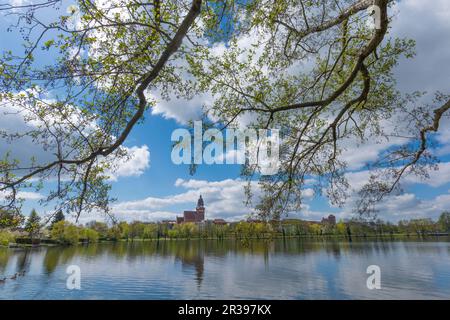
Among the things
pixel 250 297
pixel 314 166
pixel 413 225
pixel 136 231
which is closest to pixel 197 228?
pixel 136 231

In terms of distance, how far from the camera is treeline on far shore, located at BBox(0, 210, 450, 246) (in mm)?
6048

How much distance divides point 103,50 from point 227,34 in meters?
2.97

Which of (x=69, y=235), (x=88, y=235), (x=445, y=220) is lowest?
(x=88, y=235)

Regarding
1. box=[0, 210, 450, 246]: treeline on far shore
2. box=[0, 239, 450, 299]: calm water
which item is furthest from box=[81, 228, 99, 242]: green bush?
box=[0, 239, 450, 299]: calm water

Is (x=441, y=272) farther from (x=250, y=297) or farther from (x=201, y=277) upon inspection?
(x=201, y=277)

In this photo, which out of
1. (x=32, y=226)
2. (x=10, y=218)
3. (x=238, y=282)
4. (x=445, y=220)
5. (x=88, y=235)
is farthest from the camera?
(x=445, y=220)

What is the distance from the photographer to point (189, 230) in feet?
A: 379

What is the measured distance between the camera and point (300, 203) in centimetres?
760

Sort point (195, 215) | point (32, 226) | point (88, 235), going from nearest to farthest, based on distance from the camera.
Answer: point (32, 226) < point (88, 235) < point (195, 215)

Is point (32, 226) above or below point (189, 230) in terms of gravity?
above

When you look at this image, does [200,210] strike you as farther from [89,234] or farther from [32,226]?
[32,226]

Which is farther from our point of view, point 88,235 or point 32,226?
point 88,235

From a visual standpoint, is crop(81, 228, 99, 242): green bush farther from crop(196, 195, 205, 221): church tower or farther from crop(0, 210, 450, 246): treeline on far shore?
crop(196, 195, 205, 221): church tower

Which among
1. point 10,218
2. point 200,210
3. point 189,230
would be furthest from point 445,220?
point 200,210
